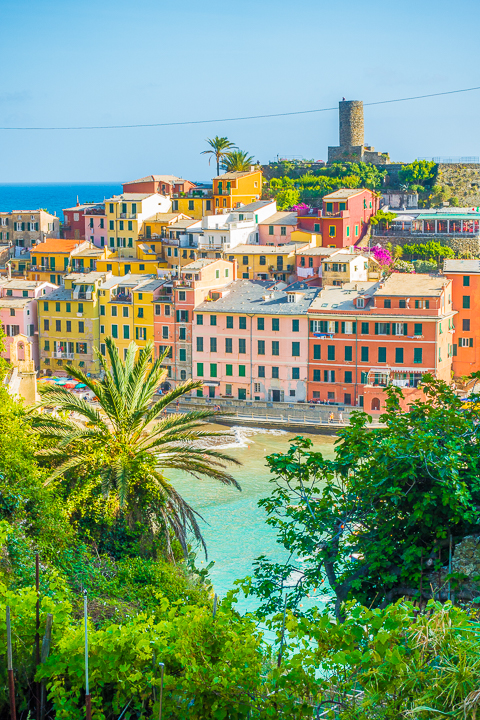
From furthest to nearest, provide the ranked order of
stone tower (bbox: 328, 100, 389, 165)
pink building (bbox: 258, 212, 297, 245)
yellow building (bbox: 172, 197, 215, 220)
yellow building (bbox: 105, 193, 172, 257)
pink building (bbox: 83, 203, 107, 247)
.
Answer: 1. stone tower (bbox: 328, 100, 389, 165)
2. yellow building (bbox: 172, 197, 215, 220)
3. pink building (bbox: 83, 203, 107, 247)
4. yellow building (bbox: 105, 193, 172, 257)
5. pink building (bbox: 258, 212, 297, 245)

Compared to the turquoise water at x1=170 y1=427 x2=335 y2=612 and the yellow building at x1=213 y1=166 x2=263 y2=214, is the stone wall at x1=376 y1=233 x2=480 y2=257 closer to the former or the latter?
the yellow building at x1=213 y1=166 x2=263 y2=214

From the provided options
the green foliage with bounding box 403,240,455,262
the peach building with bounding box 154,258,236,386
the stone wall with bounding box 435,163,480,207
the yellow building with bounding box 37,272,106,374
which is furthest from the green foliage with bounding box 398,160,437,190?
the yellow building with bounding box 37,272,106,374

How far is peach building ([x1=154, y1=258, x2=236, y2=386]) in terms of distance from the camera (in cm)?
4162

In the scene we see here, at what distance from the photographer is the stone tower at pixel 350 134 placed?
67.6 meters

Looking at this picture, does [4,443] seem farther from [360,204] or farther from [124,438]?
[360,204]

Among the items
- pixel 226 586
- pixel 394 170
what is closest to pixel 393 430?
pixel 226 586

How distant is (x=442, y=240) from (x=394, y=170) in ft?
45.9

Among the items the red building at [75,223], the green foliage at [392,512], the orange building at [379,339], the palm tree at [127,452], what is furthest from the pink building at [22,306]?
the green foliage at [392,512]

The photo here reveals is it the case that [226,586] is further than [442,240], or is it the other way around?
[442,240]

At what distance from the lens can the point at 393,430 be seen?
9281 mm

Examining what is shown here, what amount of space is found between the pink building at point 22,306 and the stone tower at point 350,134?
94.3 ft

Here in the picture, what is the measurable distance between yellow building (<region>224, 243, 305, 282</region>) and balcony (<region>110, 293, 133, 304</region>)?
5651mm

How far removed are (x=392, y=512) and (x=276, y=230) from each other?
42024 millimetres

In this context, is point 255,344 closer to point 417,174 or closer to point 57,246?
point 57,246
